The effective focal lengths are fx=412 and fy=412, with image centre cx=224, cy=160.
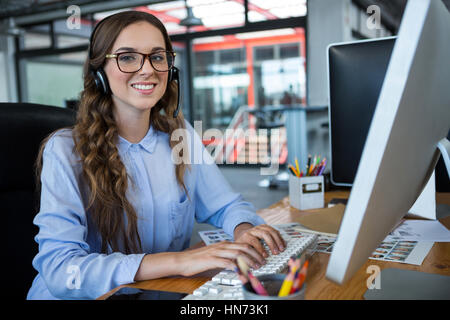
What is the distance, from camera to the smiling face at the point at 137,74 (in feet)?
3.49

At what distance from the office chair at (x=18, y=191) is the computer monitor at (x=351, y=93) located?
32.1 inches

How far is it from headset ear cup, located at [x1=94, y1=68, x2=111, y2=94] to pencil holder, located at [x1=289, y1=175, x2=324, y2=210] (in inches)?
25.3

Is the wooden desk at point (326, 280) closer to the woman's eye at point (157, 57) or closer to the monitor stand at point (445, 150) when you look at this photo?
the monitor stand at point (445, 150)

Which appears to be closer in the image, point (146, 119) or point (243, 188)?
point (146, 119)

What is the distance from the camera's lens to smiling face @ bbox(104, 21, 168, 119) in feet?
3.49

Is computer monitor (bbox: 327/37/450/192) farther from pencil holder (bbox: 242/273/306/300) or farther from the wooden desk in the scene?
pencil holder (bbox: 242/273/306/300)

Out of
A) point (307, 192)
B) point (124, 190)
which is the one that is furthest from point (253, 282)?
point (307, 192)

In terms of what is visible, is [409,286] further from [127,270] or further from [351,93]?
[351,93]

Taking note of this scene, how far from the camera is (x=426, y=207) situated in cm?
108

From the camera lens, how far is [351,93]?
115 cm

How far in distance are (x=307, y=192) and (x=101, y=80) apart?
71cm
